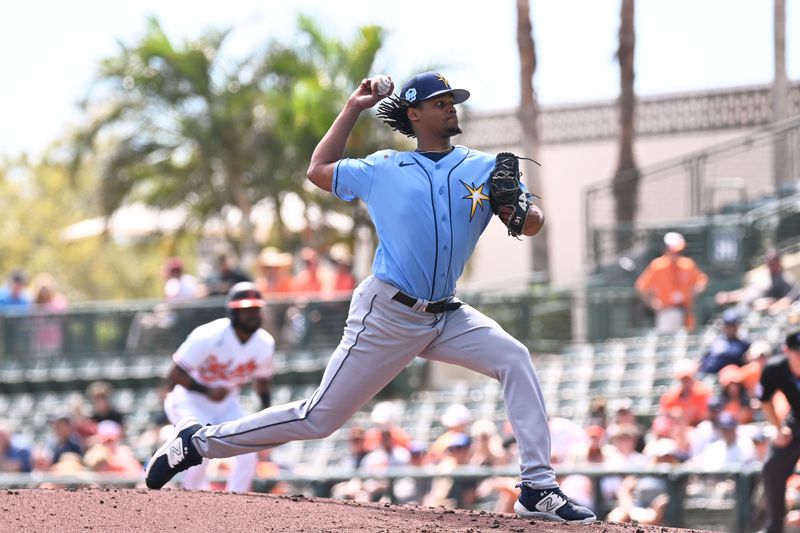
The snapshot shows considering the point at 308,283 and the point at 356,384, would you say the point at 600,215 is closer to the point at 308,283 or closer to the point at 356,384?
the point at 308,283

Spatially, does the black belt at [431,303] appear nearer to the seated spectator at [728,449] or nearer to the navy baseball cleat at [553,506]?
the navy baseball cleat at [553,506]

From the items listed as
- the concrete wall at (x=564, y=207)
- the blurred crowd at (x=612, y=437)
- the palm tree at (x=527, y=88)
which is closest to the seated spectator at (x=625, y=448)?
the blurred crowd at (x=612, y=437)

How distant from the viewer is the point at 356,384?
20.3 feet

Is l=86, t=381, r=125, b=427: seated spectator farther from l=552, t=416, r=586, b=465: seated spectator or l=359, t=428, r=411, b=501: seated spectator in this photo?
l=552, t=416, r=586, b=465: seated spectator

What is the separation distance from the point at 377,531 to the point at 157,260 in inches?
1503

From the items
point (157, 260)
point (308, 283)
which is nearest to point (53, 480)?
point (308, 283)

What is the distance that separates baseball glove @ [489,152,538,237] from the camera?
589cm

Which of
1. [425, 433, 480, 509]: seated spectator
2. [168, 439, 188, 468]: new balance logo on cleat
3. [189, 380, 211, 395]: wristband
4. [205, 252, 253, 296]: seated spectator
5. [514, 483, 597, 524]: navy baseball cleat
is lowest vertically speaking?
[425, 433, 480, 509]: seated spectator

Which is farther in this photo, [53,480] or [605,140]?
[605,140]

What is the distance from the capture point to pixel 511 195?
5883 millimetres

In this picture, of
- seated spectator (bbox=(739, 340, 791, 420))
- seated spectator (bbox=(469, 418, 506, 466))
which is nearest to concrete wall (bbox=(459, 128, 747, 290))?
seated spectator (bbox=(739, 340, 791, 420))

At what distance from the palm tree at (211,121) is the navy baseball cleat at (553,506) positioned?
16.8 meters

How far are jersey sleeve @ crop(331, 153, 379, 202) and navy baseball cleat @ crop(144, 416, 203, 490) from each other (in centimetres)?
149

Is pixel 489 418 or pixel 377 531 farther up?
pixel 377 531
